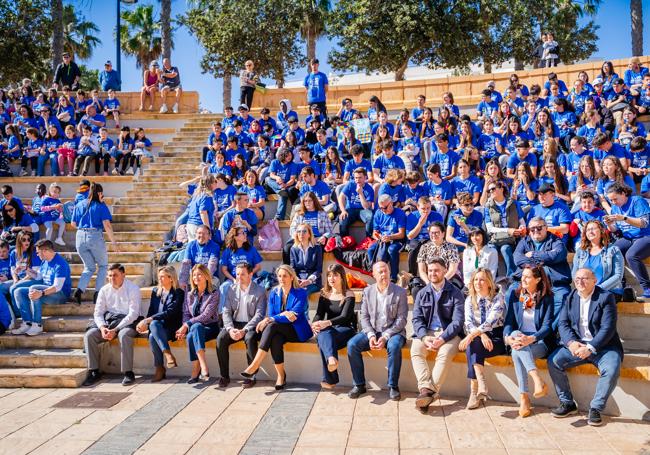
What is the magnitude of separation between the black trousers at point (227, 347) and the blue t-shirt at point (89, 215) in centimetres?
322

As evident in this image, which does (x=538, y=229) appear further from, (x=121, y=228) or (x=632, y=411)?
(x=121, y=228)

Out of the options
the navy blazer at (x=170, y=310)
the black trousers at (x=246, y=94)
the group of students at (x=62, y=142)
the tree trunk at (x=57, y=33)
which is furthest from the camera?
the tree trunk at (x=57, y=33)

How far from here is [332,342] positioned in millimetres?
6398

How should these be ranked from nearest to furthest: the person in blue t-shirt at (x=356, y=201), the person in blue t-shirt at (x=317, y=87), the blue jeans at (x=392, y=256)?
the blue jeans at (x=392, y=256)
the person in blue t-shirt at (x=356, y=201)
the person in blue t-shirt at (x=317, y=87)

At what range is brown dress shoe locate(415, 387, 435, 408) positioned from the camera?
556cm

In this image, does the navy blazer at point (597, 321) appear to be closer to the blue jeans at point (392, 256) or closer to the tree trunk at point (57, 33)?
the blue jeans at point (392, 256)

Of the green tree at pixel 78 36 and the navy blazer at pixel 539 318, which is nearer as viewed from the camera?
the navy blazer at pixel 539 318

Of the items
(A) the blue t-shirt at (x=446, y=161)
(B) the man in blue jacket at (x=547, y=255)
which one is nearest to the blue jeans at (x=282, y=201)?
(A) the blue t-shirt at (x=446, y=161)

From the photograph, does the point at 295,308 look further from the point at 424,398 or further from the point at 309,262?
the point at 424,398

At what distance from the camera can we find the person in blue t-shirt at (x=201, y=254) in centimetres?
788

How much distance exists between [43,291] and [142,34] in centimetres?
2862

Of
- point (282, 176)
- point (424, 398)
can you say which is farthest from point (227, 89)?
point (424, 398)

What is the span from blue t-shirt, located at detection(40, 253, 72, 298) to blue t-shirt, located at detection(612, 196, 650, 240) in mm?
7382

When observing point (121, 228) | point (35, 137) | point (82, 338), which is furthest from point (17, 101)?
point (82, 338)
